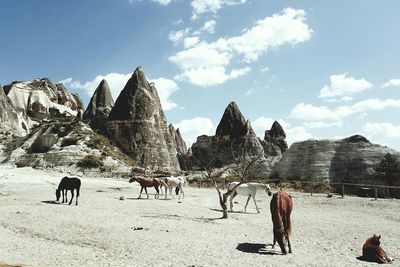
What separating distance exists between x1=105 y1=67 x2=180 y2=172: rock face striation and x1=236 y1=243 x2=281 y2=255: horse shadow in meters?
56.3

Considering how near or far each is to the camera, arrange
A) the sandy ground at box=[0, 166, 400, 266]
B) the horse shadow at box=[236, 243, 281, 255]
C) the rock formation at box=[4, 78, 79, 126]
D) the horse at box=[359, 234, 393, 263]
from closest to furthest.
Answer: the sandy ground at box=[0, 166, 400, 266], the horse at box=[359, 234, 393, 263], the horse shadow at box=[236, 243, 281, 255], the rock formation at box=[4, 78, 79, 126]

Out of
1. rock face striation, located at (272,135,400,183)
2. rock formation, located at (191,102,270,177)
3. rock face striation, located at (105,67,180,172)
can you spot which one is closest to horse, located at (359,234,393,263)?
rock face striation, located at (272,135,400,183)

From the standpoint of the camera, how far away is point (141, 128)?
71.6m

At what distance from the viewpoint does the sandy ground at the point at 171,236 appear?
10555 mm

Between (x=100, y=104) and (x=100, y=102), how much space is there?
3.51ft

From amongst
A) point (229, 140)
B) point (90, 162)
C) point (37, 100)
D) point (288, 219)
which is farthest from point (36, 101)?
point (288, 219)

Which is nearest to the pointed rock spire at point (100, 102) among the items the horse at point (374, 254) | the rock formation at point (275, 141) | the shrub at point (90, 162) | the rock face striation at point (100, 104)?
the rock face striation at point (100, 104)

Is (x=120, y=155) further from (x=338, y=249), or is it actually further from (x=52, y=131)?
(x=338, y=249)

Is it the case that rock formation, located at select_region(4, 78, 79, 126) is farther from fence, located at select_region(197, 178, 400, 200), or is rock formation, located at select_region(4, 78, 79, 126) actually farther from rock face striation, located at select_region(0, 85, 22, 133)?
fence, located at select_region(197, 178, 400, 200)

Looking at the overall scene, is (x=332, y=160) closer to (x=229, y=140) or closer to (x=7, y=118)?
(x=229, y=140)

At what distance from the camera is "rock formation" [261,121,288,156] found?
324 ft

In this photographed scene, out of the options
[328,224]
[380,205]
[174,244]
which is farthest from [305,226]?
[380,205]

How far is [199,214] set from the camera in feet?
67.5

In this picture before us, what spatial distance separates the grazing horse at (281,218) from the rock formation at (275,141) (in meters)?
86.6
